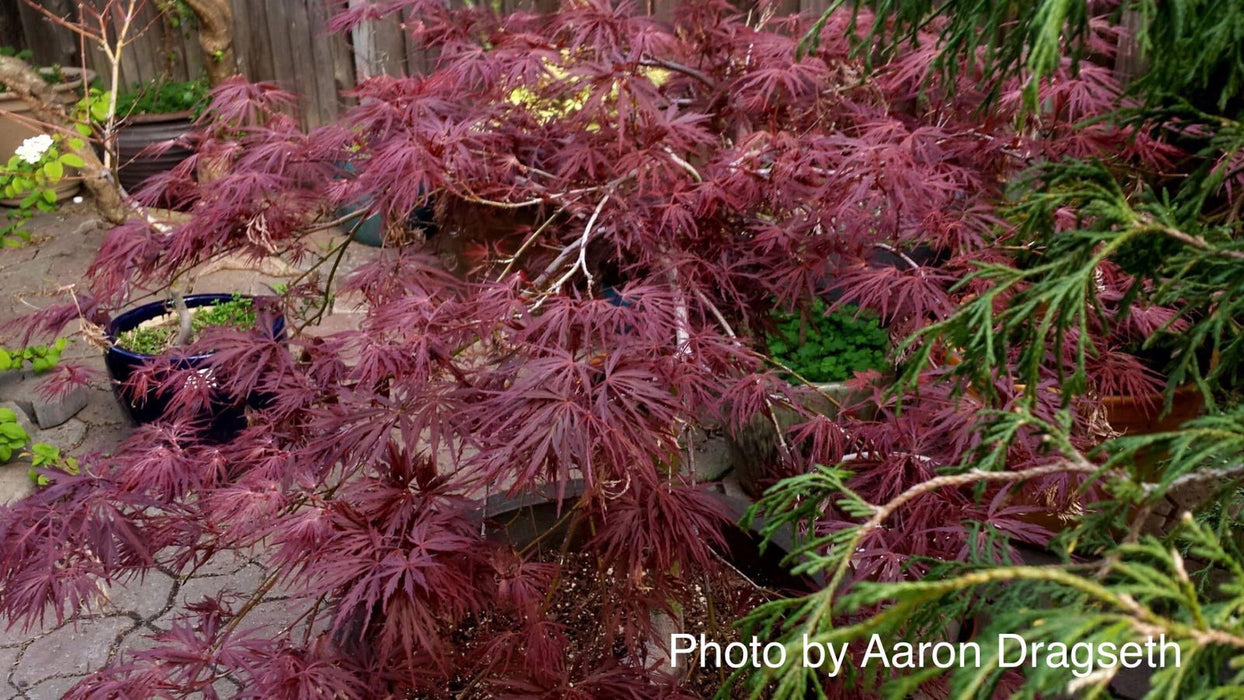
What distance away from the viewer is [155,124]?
4.71 metres

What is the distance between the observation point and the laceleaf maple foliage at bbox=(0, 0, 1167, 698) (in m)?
1.25

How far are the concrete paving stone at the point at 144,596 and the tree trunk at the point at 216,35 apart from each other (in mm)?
2790

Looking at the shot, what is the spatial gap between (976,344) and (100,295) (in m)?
1.64

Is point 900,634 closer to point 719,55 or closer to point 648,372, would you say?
point 648,372

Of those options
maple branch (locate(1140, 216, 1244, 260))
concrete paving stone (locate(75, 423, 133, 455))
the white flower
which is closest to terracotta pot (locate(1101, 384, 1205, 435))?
maple branch (locate(1140, 216, 1244, 260))

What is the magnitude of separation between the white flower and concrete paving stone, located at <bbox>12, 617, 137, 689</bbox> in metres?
1.28

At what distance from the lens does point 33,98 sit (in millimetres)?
2844

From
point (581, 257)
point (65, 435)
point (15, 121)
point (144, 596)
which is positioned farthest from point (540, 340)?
point (15, 121)

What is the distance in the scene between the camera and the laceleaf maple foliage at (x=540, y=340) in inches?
49.1

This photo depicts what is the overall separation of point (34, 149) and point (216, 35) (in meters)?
1.94

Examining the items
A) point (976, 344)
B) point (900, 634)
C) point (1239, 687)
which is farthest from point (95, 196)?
point (1239, 687)

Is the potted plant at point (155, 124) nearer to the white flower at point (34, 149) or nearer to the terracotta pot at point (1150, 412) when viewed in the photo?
the white flower at point (34, 149)

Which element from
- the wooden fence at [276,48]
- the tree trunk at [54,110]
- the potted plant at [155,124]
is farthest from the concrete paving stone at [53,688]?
the potted plant at [155,124]

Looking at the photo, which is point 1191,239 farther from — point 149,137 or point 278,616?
point 149,137
